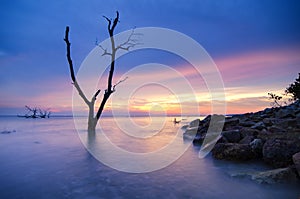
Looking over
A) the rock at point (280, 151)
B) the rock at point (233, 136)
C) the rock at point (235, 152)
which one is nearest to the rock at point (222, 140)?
the rock at point (233, 136)

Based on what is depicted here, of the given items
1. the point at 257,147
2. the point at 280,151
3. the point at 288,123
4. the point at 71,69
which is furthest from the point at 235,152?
the point at 71,69

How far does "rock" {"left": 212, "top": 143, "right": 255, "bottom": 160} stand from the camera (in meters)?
Result: 4.73

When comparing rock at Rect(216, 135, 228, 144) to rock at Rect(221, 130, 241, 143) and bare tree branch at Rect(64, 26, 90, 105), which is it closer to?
rock at Rect(221, 130, 241, 143)

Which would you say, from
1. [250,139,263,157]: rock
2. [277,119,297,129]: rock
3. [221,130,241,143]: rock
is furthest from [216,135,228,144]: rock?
[277,119,297,129]: rock

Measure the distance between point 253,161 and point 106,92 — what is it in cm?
847

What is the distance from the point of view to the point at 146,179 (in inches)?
145

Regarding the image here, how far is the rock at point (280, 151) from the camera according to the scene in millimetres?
3826

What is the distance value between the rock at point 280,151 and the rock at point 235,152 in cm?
48

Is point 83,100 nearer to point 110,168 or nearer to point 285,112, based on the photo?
point 110,168

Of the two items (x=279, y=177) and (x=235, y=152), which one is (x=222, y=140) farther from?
(x=279, y=177)

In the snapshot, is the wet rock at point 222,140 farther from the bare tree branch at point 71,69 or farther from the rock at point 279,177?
the bare tree branch at point 71,69

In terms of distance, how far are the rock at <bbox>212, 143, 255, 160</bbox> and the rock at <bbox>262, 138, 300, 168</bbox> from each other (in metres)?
0.48

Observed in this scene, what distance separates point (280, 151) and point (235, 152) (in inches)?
41.5

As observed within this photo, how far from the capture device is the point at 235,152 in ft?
15.8
